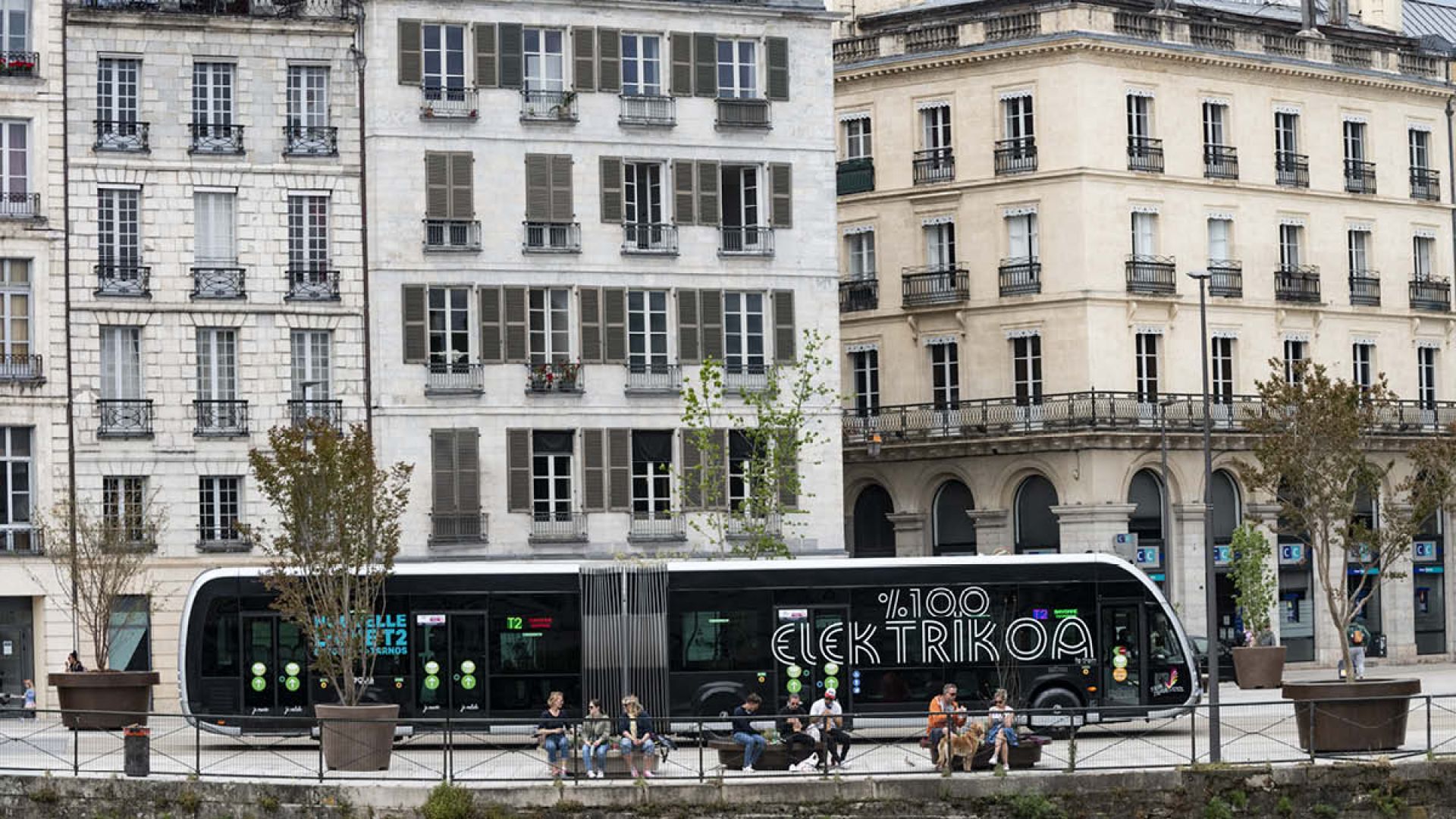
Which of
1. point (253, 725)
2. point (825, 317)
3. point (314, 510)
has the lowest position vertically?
point (253, 725)

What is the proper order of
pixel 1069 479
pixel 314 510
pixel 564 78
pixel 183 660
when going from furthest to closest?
pixel 1069 479 < pixel 564 78 < pixel 183 660 < pixel 314 510

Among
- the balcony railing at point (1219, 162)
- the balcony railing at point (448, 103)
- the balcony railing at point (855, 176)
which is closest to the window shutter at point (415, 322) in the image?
the balcony railing at point (448, 103)

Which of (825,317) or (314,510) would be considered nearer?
(314,510)

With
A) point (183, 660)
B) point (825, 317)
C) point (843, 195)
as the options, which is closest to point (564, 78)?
point (825, 317)

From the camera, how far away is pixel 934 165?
81812mm

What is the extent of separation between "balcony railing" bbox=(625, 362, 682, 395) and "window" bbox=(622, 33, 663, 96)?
6.44 m

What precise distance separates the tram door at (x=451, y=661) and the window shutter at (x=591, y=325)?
15662mm

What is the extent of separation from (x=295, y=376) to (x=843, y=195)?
21.7m

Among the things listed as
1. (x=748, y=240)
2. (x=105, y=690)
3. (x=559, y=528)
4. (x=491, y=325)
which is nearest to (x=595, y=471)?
(x=559, y=528)

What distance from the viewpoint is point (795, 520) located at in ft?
230

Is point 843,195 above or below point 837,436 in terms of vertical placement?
above

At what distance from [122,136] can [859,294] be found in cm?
2448

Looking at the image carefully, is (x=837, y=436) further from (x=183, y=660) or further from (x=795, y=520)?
(x=183, y=660)

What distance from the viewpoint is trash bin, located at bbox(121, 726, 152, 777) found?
45.2 metres
